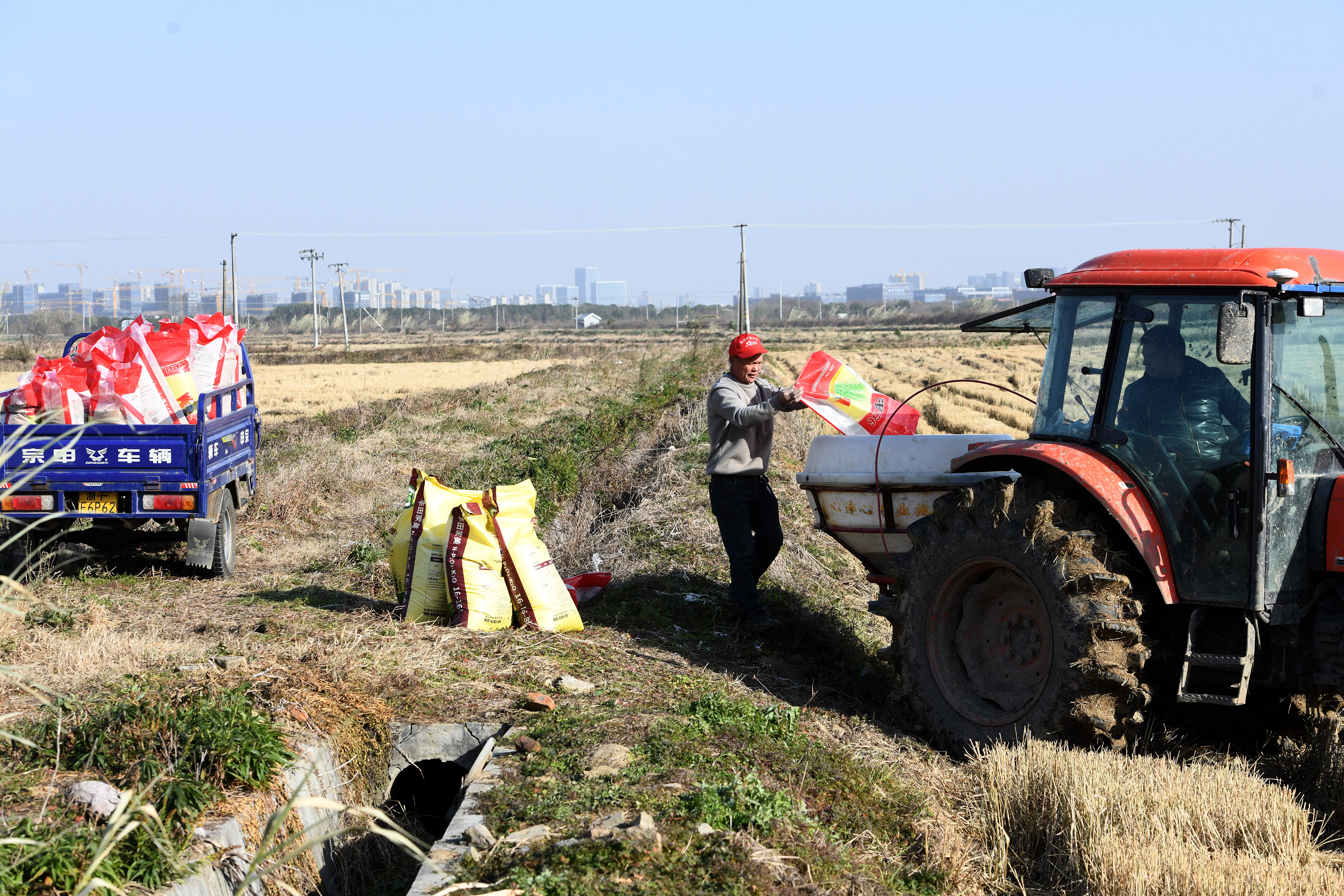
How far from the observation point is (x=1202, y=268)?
4.92 metres

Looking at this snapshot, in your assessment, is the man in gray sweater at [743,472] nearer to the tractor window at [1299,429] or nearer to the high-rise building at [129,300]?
the tractor window at [1299,429]

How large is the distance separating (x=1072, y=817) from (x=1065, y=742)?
0.77 m

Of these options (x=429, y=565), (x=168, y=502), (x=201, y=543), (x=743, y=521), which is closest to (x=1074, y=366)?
(x=743, y=521)

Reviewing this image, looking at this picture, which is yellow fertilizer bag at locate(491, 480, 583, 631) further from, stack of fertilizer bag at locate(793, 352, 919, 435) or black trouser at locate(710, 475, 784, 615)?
stack of fertilizer bag at locate(793, 352, 919, 435)

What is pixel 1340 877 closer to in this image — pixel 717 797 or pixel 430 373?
pixel 717 797

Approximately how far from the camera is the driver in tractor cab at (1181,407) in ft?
15.9

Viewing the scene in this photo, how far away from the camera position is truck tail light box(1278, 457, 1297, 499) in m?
4.56

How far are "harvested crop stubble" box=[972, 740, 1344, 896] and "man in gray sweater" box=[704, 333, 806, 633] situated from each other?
2587mm

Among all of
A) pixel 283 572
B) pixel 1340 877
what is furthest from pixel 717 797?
pixel 283 572

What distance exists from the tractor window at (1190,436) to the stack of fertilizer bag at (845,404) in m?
1.74

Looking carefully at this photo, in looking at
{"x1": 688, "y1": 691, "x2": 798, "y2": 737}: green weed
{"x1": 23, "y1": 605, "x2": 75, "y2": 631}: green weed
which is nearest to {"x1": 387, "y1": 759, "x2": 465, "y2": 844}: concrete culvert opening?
{"x1": 688, "y1": 691, "x2": 798, "y2": 737}: green weed

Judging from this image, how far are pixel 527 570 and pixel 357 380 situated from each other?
32178 mm

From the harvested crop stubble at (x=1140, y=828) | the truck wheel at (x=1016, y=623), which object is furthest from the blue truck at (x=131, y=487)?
the harvested crop stubble at (x=1140, y=828)

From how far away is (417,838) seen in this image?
5082 mm
